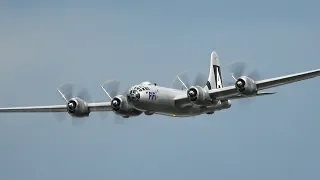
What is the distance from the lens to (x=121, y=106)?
99.9m

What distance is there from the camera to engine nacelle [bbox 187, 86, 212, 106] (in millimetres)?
96438

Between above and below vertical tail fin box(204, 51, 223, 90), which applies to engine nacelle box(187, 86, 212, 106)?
below

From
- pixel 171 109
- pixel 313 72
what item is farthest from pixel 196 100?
pixel 313 72

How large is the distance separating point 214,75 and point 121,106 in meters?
17.3

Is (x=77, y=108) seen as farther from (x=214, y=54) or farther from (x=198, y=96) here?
(x=214, y=54)

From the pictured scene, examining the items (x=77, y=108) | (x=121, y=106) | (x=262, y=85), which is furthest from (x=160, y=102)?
(x=77, y=108)

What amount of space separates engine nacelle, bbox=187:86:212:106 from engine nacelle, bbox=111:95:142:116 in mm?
7187

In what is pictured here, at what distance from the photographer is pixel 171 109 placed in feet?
316

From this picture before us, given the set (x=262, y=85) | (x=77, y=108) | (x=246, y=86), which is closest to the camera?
(x=246, y=86)

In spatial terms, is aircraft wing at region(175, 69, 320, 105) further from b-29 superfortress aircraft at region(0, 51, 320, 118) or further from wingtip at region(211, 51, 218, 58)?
wingtip at region(211, 51, 218, 58)

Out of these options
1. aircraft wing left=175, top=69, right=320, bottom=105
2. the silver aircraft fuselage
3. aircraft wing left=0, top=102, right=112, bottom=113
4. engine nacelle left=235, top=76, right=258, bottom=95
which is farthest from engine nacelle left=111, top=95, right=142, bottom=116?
engine nacelle left=235, top=76, right=258, bottom=95

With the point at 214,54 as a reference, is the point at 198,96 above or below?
below

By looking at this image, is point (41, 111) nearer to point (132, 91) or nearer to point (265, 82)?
point (132, 91)

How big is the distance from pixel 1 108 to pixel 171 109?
23.4m
